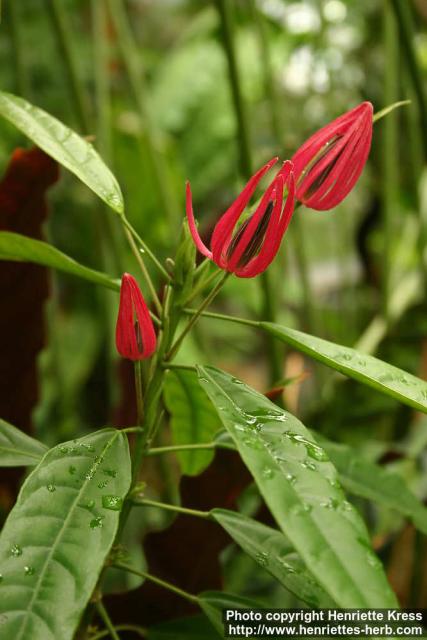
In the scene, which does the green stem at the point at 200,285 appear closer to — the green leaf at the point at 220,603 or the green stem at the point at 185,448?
the green stem at the point at 185,448

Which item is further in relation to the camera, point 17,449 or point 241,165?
point 241,165

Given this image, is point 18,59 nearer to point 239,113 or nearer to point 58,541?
point 239,113

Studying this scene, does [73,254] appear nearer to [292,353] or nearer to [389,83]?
[292,353]

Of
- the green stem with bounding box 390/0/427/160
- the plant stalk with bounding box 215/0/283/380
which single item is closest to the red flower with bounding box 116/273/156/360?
the plant stalk with bounding box 215/0/283/380

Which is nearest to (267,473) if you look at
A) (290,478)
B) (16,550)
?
(290,478)

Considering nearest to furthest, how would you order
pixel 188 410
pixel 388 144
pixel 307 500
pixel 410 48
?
pixel 307 500
pixel 188 410
pixel 410 48
pixel 388 144

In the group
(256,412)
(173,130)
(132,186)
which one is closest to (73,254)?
(132,186)
